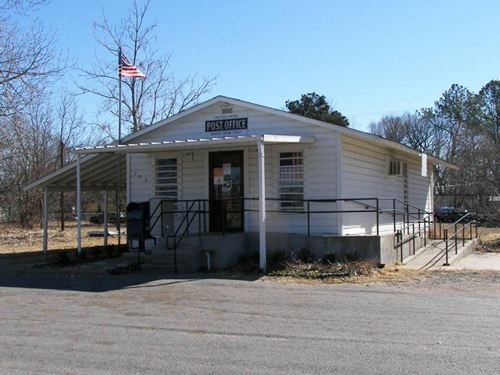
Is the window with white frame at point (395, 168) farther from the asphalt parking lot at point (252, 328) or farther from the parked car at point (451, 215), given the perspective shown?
the asphalt parking lot at point (252, 328)

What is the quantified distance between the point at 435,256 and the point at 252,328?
31.3 ft

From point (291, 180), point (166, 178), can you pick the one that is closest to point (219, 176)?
point (166, 178)

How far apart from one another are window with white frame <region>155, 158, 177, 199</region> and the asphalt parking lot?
530 centimetres

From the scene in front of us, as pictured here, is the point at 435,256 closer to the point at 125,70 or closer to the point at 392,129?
the point at 125,70

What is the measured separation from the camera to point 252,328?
759 cm

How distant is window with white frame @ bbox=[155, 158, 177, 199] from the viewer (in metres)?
16.8

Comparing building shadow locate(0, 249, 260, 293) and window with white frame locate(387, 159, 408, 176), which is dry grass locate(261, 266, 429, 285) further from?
window with white frame locate(387, 159, 408, 176)

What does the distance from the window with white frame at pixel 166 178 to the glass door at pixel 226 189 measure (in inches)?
47.8

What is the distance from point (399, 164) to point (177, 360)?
13786 mm

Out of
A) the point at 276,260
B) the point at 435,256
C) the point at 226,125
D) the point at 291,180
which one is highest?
the point at 226,125

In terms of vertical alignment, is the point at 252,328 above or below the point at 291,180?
below

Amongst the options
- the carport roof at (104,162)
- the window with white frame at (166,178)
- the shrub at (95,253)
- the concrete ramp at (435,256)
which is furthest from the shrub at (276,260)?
the shrub at (95,253)

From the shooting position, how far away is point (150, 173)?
1712 cm

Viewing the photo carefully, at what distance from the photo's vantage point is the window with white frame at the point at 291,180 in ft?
49.5
